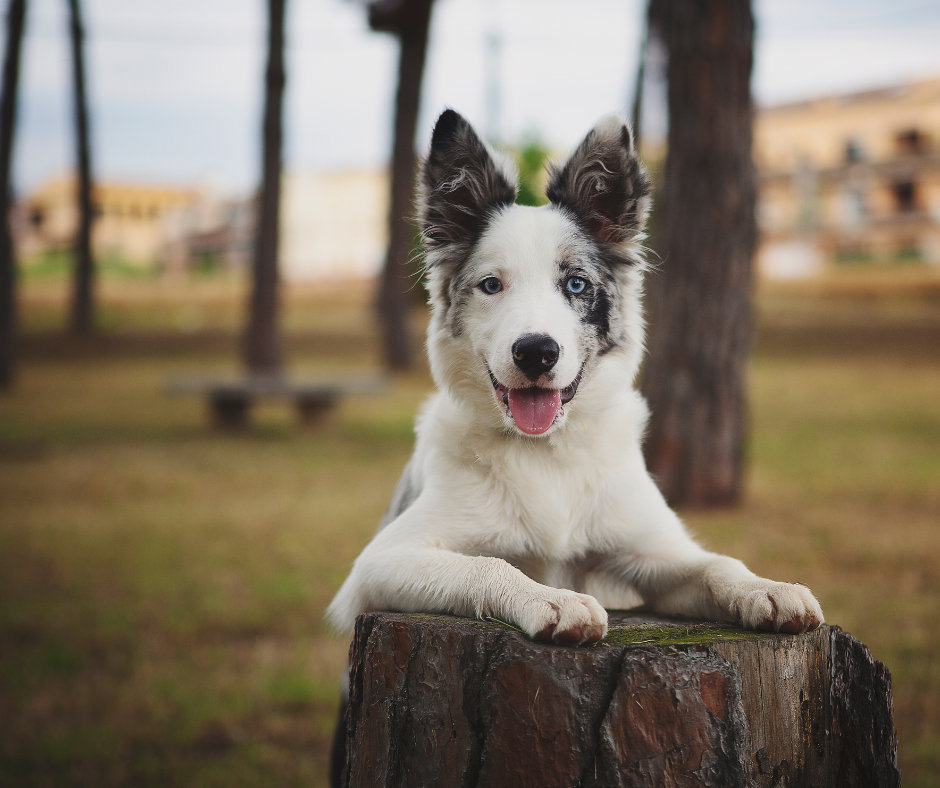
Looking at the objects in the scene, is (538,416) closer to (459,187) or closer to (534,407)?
(534,407)

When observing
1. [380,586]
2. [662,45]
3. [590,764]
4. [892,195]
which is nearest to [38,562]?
[380,586]

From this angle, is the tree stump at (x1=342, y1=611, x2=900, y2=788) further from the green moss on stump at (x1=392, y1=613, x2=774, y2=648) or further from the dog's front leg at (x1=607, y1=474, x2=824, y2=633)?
the dog's front leg at (x1=607, y1=474, x2=824, y2=633)

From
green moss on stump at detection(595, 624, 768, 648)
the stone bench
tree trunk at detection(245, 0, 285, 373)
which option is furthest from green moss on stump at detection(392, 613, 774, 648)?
tree trunk at detection(245, 0, 285, 373)

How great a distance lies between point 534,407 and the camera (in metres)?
2.78

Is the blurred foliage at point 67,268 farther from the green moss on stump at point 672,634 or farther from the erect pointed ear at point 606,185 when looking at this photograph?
the green moss on stump at point 672,634

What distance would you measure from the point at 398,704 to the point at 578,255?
158cm

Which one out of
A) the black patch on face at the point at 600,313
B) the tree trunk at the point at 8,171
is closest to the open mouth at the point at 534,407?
Answer: the black patch on face at the point at 600,313

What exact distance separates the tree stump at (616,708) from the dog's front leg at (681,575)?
0.12 m

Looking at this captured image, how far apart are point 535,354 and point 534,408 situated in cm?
21

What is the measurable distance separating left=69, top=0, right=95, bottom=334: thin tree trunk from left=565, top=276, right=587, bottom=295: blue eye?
23.7 m

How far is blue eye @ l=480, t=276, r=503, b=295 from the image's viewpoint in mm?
2968

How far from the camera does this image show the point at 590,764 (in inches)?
86.2

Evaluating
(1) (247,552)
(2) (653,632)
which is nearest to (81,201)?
(1) (247,552)

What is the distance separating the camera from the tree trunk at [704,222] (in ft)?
26.0
